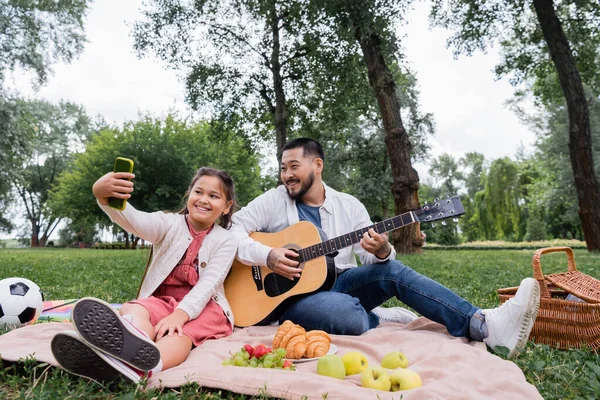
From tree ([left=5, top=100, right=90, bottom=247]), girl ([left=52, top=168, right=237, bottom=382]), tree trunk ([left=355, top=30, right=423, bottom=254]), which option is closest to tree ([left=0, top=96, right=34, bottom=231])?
tree trunk ([left=355, top=30, right=423, bottom=254])

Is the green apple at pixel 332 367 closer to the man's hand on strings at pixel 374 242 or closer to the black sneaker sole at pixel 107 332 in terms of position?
the black sneaker sole at pixel 107 332

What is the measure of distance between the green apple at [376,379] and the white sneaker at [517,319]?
115cm

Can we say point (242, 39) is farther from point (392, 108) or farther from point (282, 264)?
point (282, 264)

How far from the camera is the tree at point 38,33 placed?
1512cm

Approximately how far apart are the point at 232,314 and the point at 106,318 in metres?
1.50

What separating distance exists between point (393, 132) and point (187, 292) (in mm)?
10150

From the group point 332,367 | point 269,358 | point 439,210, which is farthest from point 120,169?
point 439,210

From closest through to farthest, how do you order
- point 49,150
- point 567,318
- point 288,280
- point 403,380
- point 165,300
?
point 403,380 → point 567,318 → point 165,300 → point 288,280 → point 49,150

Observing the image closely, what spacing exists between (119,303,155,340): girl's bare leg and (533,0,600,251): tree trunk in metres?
13.1

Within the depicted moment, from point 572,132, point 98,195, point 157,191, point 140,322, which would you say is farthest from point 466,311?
point 157,191

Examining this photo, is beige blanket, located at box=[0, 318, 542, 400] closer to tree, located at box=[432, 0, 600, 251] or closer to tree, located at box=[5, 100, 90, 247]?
tree, located at box=[432, 0, 600, 251]

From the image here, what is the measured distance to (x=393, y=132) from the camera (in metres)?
12.6

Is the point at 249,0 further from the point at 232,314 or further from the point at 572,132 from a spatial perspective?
the point at 232,314

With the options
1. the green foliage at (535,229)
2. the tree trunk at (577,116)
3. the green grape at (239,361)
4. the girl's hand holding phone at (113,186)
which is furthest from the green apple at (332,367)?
the green foliage at (535,229)
